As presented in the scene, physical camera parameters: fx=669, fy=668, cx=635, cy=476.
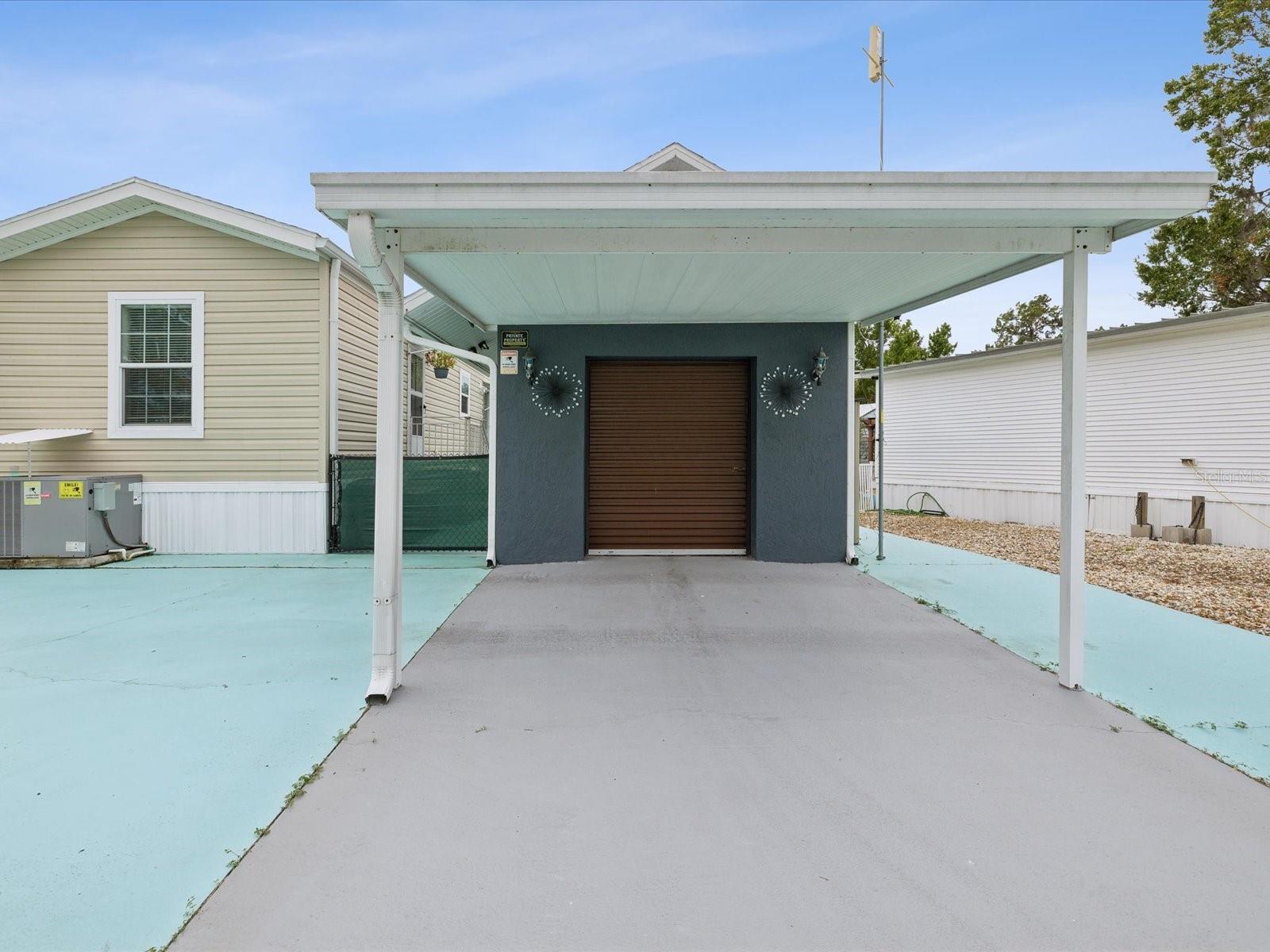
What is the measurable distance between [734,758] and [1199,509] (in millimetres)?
9721

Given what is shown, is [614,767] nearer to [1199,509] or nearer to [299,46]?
[1199,509]

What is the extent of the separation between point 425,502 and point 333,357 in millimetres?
1905

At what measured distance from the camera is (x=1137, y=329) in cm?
963

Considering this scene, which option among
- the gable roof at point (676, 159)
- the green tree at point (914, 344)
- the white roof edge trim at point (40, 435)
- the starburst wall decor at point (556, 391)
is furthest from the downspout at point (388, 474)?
Answer: the green tree at point (914, 344)

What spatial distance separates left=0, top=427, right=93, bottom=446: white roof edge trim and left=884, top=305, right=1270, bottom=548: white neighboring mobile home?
1200 centimetres

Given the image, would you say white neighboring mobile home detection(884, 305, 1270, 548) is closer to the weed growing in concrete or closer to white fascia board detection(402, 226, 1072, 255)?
white fascia board detection(402, 226, 1072, 255)

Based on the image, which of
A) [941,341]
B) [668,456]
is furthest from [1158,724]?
[941,341]

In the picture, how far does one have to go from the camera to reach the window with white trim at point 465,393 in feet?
42.0

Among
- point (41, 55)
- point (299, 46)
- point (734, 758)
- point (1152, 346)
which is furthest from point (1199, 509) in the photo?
point (41, 55)

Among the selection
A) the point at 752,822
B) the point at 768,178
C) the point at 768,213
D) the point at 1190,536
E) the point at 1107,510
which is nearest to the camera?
the point at 752,822

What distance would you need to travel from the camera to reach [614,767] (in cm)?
254

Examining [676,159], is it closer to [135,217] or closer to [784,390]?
[784,390]

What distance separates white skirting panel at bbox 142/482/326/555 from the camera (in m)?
7.41

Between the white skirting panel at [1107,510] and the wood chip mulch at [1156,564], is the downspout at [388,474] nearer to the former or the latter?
the wood chip mulch at [1156,564]
